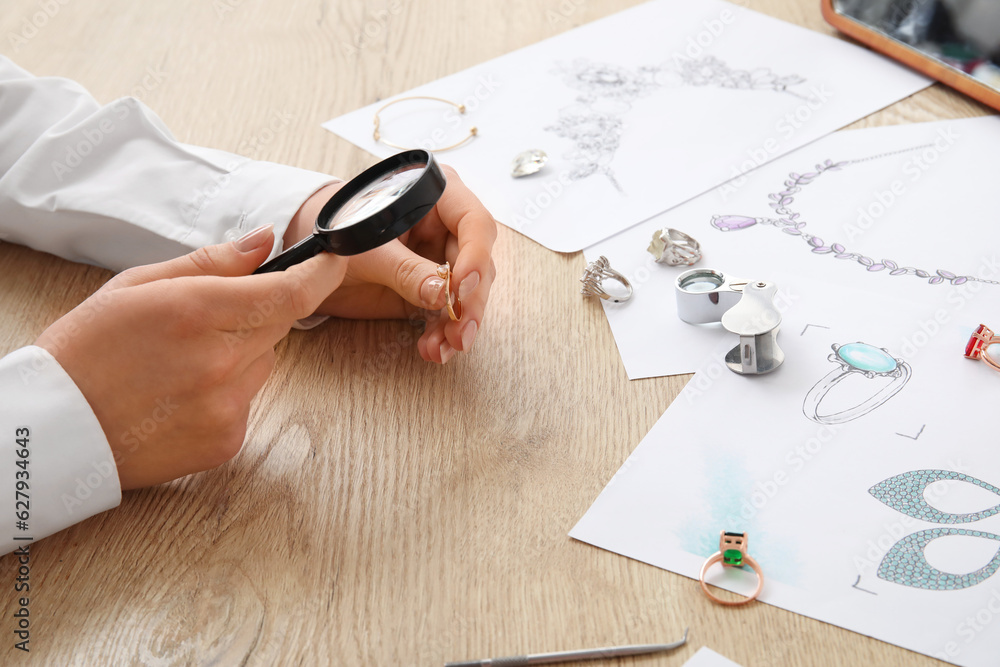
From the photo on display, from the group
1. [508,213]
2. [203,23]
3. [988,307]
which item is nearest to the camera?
[988,307]

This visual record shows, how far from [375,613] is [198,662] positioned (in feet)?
0.42

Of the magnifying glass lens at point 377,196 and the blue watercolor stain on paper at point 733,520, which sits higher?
the magnifying glass lens at point 377,196

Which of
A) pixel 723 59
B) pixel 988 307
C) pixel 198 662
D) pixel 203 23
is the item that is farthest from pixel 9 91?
pixel 988 307

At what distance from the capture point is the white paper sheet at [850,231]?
0.76 meters

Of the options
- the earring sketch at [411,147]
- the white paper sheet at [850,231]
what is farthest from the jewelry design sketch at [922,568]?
the earring sketch at [411,147]

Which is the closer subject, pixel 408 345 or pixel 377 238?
pixel 377 238

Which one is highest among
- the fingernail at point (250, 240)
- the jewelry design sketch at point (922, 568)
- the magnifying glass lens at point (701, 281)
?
the fingernail at point (250, 240)

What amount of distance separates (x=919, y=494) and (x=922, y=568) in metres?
0.07

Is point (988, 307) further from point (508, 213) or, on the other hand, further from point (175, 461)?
point (175, 461)

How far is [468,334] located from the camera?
73 centimetres

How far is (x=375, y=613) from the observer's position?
0.55 meters

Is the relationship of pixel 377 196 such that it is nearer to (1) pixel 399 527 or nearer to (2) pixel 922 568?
(1) pixel 399 527

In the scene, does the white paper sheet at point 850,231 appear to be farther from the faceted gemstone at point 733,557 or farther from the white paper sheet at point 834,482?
the faceted gemstone at point 733,557

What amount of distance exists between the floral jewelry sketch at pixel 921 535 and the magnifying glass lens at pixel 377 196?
1.44ft
